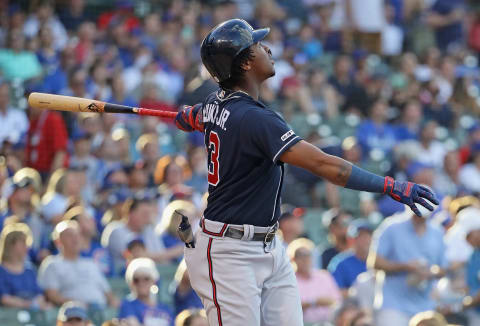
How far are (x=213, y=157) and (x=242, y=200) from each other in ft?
0.81

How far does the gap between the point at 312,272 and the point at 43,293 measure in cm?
221

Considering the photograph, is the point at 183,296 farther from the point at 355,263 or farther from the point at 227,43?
the point at 227,43

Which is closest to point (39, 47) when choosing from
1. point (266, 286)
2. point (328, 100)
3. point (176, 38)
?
point (176, 38)

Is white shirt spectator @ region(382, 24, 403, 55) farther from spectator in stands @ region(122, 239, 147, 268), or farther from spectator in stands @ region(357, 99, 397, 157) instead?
spectator in stands @ region(122, 239, 147, 268)

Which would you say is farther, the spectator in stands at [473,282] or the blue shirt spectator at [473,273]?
the blue shirt spectator at [473,273]

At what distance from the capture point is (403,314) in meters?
7.38

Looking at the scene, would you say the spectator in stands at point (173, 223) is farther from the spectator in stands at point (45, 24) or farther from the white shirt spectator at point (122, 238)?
the spectator in stands at point (45, 24)

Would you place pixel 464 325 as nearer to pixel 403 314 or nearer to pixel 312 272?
pixel 403 314

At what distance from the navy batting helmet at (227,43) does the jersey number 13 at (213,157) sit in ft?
0.99

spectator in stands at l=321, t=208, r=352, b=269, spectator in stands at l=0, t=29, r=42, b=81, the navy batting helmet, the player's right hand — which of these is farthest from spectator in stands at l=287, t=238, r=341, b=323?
spectator in stands at l=0, t=29, r=42, b=81

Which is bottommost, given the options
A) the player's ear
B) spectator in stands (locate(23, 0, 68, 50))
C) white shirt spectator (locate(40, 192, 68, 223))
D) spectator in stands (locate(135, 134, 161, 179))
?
white shirt spectator (locate(40, 192, 68, 223))

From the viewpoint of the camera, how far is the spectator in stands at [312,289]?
760 centimetres

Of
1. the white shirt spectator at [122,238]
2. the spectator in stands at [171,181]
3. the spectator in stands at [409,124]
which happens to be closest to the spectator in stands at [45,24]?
the spectator in stands at [171,181]

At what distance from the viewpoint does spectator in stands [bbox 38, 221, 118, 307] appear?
709cm
